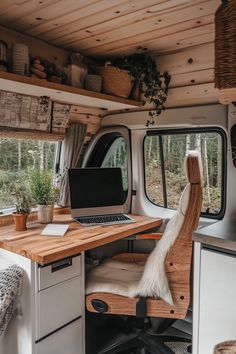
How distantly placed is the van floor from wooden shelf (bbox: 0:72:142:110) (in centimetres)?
159

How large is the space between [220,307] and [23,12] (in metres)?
1.95

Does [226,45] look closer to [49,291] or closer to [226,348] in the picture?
[226,348]

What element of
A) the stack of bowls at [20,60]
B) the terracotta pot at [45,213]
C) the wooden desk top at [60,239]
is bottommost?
the wooden desk top at [60,239]

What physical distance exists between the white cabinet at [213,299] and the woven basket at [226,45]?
831 millimetres

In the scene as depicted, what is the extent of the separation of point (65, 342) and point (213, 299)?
87 cm

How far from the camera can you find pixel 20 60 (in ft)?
6.17

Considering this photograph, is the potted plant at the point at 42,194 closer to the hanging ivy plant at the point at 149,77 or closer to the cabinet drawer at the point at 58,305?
the cabinet drawer at the point at 58,305

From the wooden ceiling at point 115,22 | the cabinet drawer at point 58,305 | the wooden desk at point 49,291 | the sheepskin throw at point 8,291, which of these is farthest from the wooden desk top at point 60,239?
the wooden ceiling at point 115,22

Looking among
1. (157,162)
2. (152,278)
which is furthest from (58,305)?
(157,162)

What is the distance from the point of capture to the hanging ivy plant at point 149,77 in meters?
2.38

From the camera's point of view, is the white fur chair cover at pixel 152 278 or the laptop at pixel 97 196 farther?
the laptop at pixel 97 196

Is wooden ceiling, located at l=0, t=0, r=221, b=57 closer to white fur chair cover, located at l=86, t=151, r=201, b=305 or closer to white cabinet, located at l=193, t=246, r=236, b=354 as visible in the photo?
white fur chair cover, located at l=86, t=151, r=201, b=305

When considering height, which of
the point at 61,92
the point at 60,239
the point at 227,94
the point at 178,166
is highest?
the point at 61,92

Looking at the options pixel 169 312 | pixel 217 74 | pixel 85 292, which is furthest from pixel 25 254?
pixel 217 74
